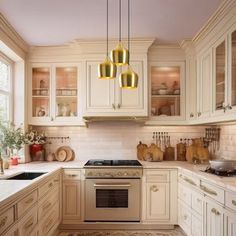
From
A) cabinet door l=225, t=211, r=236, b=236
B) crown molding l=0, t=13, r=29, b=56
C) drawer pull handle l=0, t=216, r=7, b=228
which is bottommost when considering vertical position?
cabinet door l=225, t=211, r=236, b=236

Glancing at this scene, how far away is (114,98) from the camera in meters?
3.85

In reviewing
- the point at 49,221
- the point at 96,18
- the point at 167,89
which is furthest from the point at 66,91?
the point at 49,221

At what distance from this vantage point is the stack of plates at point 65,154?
4168mm

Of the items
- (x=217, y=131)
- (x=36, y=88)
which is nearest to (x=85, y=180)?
(x=36, y=88)

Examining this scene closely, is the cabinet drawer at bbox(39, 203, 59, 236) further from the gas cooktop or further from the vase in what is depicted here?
the vase

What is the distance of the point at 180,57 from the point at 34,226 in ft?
9.12

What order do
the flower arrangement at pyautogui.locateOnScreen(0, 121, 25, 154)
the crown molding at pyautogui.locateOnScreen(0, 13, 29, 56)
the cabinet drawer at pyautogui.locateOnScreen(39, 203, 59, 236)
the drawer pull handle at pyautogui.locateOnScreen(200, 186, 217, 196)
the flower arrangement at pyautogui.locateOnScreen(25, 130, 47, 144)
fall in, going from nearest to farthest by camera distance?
the drawer pull handle at pyautogui.locateOnScreen(200, 186, 217, 196) < the cabinet drawer at pyautogui.locateOnScreen(39, 203, 59, 236) < the crown molding at pyautogui.locateOnScreen(0, 13, 29, 56) < the flower arrangement at pyautogui.locateOnScreen(0, 121, 25, 154) < the flower arrangement at pyautogui.locateOnScreen(25, 130, 47, 144)

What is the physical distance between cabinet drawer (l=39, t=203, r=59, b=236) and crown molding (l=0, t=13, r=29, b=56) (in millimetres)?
1948

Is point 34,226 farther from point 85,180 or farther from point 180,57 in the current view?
point 180,57

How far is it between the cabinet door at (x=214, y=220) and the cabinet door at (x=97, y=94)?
181 cm

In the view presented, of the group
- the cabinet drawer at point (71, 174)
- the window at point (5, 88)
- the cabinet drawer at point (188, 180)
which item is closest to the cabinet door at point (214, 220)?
the cabinet drawer at point (188, 180)

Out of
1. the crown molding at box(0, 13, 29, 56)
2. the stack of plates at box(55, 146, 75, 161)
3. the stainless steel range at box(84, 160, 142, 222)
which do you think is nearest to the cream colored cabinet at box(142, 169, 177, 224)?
the stainless steel range at box(84, 160, 142, 222)

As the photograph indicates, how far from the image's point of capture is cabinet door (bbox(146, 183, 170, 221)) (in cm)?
362

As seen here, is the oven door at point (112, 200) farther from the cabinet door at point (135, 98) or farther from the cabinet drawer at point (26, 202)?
the cabinet drawer at point (26, 202)
